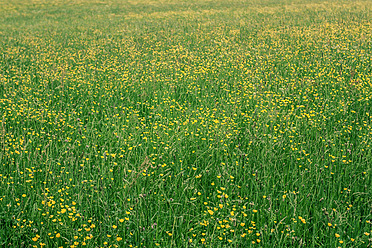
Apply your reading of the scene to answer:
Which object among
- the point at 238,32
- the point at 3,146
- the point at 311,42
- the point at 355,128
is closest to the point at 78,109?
the point at 3,146

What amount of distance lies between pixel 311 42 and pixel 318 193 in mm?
7879

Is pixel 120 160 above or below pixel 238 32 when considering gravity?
below

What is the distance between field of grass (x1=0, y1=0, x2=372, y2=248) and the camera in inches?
122

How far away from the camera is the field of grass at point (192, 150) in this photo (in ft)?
10.2

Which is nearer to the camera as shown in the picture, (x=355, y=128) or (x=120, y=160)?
(x=120, y=160)

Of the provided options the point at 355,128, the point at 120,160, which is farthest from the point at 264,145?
the point at 120,160

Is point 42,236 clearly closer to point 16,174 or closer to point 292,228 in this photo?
point 16,174

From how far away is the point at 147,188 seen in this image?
369 cm

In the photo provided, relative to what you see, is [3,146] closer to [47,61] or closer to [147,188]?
[147,188]

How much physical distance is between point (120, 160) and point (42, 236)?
4.55ft

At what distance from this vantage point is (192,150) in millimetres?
4488

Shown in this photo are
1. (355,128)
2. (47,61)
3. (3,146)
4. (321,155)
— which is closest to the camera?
(321,155)

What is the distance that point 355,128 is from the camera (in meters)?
4.97

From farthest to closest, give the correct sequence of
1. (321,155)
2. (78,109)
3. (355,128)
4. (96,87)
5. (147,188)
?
(96,87) < (78,109) < (355,128) < (321,155) < (147,188)
